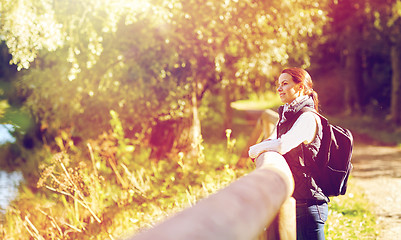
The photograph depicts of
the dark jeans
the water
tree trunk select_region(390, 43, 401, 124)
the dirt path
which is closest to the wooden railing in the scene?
the dark jeans

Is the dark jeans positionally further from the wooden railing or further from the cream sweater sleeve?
the wooden railing

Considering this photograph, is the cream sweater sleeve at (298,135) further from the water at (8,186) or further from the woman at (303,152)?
the water at (8,186)

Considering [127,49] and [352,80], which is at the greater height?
[127,49]

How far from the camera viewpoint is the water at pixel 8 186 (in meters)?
7.65

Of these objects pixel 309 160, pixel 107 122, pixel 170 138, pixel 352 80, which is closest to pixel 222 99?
pixel 170 138

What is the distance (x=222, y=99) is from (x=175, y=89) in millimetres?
7353

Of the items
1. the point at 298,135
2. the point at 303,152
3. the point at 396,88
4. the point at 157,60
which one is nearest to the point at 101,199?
the point at 157,60

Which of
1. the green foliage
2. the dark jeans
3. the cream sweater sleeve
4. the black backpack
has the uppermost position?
the cream sweater sleeve

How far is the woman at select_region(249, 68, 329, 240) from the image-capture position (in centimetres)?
287

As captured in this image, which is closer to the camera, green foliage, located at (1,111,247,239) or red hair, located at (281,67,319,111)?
red hair, located at (281,67,319,111)

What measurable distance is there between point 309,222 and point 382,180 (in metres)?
7.21

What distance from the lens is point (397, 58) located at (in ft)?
60.8

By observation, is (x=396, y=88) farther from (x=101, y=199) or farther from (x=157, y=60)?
(x=101, y=199)

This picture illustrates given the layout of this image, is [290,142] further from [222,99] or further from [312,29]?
[222,99]
